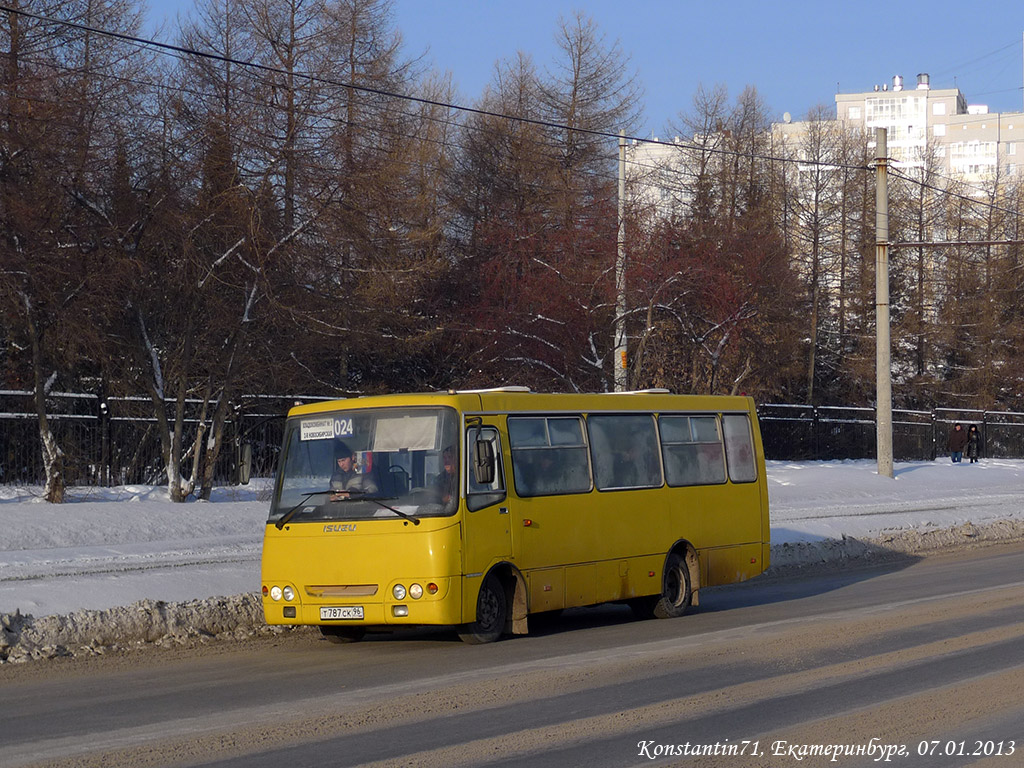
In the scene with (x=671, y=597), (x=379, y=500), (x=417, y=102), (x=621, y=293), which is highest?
(x=417, y=102)

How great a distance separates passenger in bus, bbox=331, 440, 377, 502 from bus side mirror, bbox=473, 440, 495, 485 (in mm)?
957

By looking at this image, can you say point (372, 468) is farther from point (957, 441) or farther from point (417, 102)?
point (957, 441)

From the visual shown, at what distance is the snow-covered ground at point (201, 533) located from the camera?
44.1 ft

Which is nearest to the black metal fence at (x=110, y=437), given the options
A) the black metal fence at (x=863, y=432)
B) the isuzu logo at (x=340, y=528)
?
the isuzu logo at (x=340, y=528)

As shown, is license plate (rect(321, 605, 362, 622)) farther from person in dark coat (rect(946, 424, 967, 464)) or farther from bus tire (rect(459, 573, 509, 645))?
person in dark coat (rect(946, 424, 967, 464))

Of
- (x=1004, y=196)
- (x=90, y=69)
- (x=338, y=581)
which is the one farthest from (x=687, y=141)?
(x=338, y=581)

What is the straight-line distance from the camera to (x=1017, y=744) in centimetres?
728

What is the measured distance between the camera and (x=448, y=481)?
37.6 feet

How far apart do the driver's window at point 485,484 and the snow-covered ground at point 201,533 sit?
3.30m

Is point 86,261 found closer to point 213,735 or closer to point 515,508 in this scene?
point 515,508

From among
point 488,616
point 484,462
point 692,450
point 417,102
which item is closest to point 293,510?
point 484,462

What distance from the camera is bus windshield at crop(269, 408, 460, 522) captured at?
11.5m

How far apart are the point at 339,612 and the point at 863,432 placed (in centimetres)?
3712

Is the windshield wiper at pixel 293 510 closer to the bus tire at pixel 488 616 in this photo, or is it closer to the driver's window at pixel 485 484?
the driver's window at pixel 485 484
